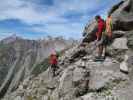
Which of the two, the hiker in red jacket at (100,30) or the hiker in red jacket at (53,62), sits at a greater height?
the hiker in red jacket at (100,30)

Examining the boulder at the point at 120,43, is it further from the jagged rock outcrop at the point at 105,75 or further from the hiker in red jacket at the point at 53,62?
the hiker in red jacket at the point at 53,62

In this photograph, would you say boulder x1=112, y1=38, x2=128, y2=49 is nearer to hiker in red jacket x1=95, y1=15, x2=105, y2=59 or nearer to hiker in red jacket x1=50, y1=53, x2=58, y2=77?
hiker in red jacket x1=95, y1=15, x2=105, y2=59

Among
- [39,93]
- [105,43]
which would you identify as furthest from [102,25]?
[39,93]

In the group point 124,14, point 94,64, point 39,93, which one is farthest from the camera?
point 39,93

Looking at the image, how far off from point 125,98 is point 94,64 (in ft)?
25.5

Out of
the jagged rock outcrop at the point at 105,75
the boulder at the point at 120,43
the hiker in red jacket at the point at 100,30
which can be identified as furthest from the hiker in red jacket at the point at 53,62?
the boulder at the point at 120,43

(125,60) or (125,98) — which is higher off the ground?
(125,60)

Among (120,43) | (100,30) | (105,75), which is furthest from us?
(100,30)

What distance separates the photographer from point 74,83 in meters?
29.2

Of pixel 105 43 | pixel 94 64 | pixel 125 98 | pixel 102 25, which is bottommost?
pixel 125 98

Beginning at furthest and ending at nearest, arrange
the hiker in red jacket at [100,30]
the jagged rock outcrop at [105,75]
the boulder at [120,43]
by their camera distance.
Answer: the hiker in red jacket at [100,30] < the boulder at [120,43] < the jagged rock outcrop at [105,75]

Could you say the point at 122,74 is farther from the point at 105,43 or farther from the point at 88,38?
the point at 88,38

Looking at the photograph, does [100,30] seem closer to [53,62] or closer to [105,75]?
[105,75]

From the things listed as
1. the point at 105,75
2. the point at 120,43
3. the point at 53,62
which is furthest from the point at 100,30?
the point at 53,62
